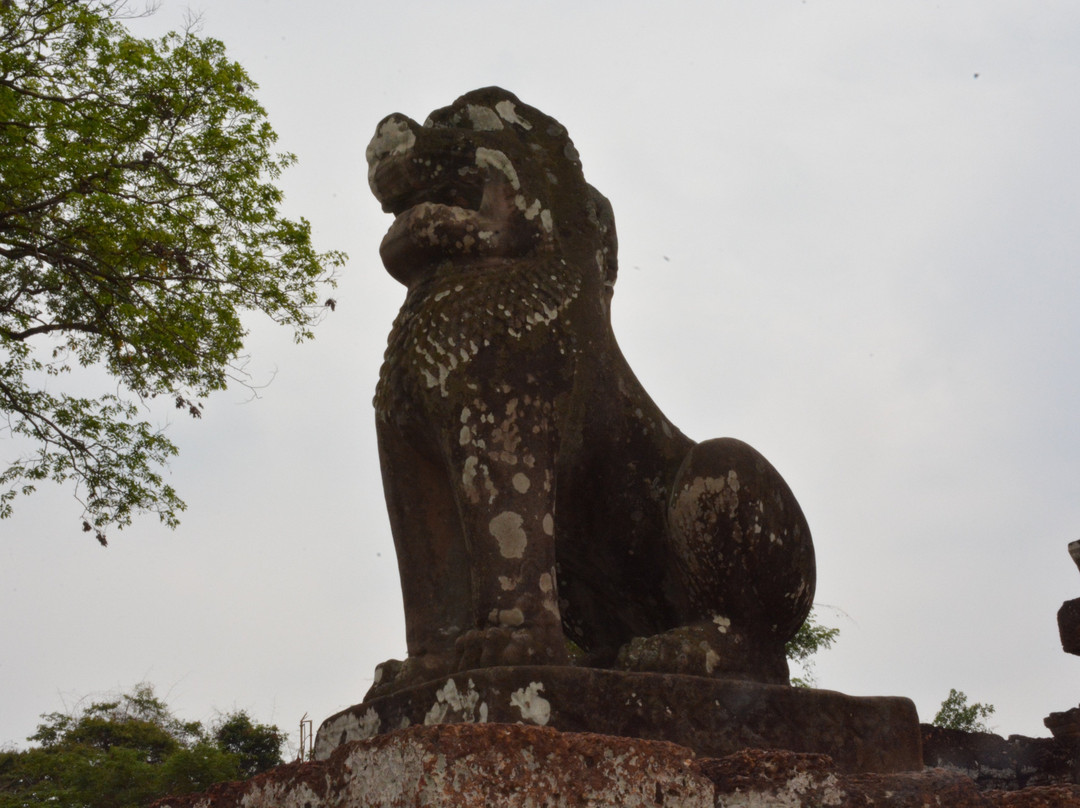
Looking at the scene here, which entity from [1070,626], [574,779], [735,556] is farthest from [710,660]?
[1070,626]

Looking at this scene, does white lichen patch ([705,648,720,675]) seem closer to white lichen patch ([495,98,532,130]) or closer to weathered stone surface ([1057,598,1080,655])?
white lichen patch ([495,98,532,130])

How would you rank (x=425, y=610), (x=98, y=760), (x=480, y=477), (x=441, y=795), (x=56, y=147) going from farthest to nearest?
(x=98, y=760) < (x=56, y=147) < (x=425, y=610) < (x=480, y=477) < (x=441, y=795)

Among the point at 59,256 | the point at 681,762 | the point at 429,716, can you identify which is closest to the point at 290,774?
the point at 429,716

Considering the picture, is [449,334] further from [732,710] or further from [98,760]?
[98,760]

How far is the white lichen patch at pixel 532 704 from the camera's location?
284 cm

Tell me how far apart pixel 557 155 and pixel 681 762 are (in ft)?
7.64

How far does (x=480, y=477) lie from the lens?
3.37 m

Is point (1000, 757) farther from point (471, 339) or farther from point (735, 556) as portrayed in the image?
point (471, 339)

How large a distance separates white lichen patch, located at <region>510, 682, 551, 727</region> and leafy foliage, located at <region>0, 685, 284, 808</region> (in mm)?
10647

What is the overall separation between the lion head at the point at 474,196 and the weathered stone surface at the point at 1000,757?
263 cm

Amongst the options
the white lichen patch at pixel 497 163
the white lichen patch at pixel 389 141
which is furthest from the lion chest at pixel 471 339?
the white lichen patch at pixel 389 141

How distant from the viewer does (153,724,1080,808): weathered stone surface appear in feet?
7.51

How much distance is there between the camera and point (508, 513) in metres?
3.35

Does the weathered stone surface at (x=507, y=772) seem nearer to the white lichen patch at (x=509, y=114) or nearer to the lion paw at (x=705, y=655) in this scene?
the lion paw at (x=705, y=655)
